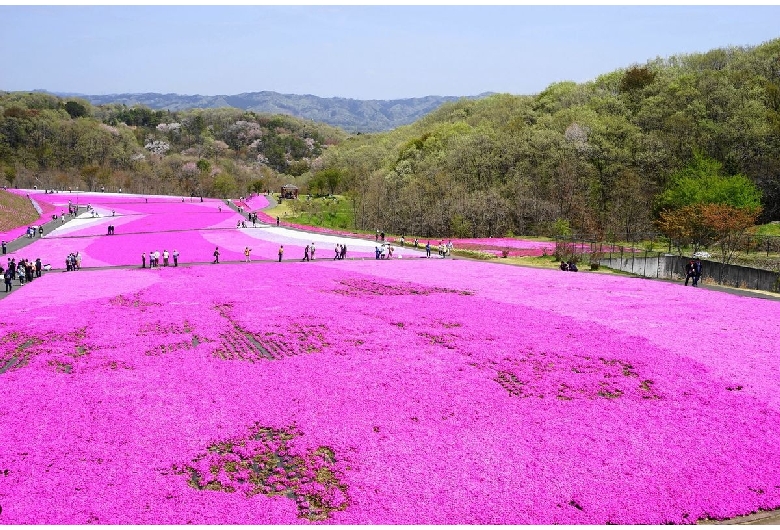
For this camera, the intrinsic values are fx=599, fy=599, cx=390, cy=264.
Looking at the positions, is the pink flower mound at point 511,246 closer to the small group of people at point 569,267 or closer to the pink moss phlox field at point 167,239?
the small group of people at point 569,267

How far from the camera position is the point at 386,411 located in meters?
16.6

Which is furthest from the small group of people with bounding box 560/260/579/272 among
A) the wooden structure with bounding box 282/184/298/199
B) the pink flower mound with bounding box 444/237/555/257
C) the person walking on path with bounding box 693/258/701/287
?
the wooden structure with bounding box 282/184/298/199

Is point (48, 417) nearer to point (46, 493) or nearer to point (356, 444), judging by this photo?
point (46, 493)

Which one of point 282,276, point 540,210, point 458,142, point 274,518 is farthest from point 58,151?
point 274,518

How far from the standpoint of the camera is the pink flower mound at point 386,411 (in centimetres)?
1195

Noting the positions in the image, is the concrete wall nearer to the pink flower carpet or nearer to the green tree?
the pink flower carpet

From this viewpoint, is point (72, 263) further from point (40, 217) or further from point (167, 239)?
point (40, 217)

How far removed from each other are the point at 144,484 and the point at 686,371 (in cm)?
1693

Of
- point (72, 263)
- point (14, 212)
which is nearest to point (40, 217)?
point (14, 212)

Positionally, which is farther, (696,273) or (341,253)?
(341,253)

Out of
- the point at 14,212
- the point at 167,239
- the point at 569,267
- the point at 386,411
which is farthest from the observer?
the point at 14,212

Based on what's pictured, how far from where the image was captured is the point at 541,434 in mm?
15172

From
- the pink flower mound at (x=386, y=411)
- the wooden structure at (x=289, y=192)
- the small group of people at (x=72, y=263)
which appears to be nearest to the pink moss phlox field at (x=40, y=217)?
the small group of people at (x=72, y=263)

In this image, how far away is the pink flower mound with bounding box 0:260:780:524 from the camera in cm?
1195
